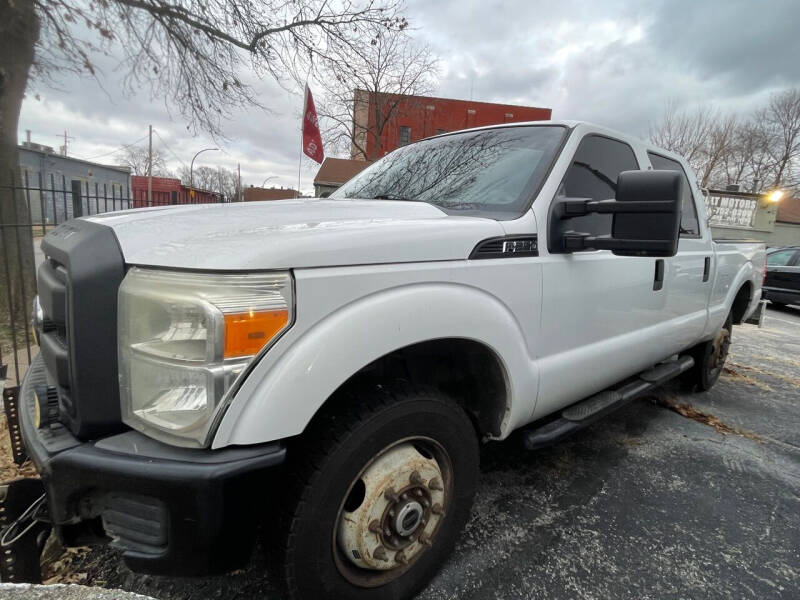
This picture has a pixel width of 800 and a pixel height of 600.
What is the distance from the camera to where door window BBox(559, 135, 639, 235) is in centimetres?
234

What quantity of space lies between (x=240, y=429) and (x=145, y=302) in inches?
17.2

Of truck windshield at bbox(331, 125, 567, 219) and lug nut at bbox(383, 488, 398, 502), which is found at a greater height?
truck windshield at bbox(331, 125, 567, 219)

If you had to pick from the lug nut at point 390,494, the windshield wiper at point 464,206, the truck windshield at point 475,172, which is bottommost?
the lug nut at point 390,494

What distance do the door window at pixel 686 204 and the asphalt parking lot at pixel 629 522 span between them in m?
1.55

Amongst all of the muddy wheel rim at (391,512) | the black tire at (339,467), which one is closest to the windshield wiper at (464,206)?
the black tire at (339,467)

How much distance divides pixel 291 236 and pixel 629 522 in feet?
7.48

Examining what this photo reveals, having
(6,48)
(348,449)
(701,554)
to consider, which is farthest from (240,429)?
(6,48)

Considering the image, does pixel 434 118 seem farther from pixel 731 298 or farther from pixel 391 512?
pixel 391 512

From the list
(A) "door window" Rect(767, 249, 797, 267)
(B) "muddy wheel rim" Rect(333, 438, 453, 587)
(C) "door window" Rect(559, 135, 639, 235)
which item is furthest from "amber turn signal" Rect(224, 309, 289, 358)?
(A) "door window" Rect(767, 249, 797, 267)

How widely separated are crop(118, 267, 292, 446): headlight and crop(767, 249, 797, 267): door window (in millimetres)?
14129

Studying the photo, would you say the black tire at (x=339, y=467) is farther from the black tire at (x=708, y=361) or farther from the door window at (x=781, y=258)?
the door window at (x=781, y=258)

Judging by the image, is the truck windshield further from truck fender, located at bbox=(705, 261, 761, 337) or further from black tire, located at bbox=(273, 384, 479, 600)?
truck fender, located at bbox=(705, 261, 761, 337)

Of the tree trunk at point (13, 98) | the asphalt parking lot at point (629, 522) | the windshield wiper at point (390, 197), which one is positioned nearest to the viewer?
the asphalt parking lot at point (629, 522)

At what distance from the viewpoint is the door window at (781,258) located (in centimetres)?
1136
